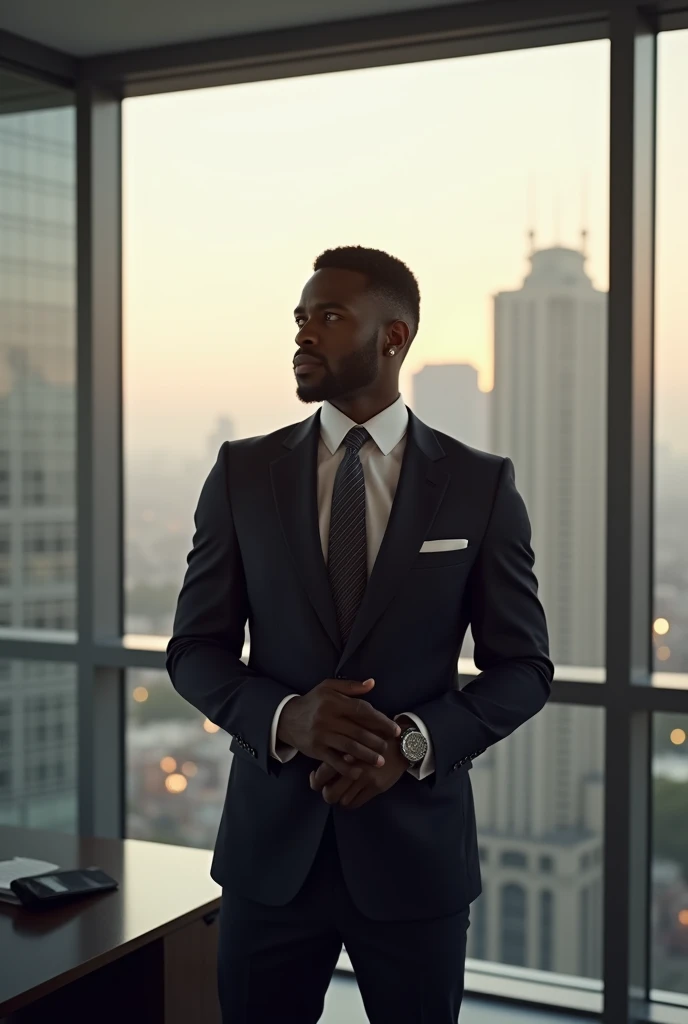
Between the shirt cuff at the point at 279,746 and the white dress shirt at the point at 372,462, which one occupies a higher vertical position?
the white dress shirt at the point at 372,462

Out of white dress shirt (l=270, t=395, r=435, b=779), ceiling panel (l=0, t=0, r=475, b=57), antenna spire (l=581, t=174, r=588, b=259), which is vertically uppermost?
ceiling panel (l=0, t=0, r=475, b=57)

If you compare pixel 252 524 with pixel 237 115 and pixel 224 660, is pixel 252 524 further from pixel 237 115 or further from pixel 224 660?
pixel 237 115

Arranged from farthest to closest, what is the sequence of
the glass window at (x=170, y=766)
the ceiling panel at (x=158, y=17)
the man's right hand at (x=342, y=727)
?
the glass window at (x=170, y=766), the ceiling panel at (x=158, y=17), the man's right hand at (x=342, y=727)

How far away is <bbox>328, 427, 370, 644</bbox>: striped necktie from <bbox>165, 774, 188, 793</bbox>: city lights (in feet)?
6.42

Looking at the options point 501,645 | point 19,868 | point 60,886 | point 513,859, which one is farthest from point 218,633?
point 513,859

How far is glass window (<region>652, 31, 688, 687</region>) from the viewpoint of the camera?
299cm

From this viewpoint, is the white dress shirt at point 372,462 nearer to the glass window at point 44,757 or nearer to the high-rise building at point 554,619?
the high-rise building at point 554,619

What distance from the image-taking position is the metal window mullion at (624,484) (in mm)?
2885

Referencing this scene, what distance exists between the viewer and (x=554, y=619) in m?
3.15

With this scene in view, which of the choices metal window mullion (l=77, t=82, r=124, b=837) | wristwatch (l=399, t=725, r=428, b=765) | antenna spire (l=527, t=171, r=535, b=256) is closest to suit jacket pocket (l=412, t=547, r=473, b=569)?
wristwatch (l=399, t=725, r=428, b=765)

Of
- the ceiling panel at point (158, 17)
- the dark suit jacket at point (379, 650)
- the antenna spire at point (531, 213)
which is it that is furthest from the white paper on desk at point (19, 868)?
the ceiling panel at point (158, 17)

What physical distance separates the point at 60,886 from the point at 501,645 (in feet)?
3.08

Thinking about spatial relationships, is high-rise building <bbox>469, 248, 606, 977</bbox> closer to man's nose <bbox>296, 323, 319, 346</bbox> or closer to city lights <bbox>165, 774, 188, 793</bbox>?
city lights <bbox>165, 774, 188, 793</bbox>

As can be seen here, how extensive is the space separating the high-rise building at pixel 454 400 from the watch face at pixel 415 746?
1.58 meters
